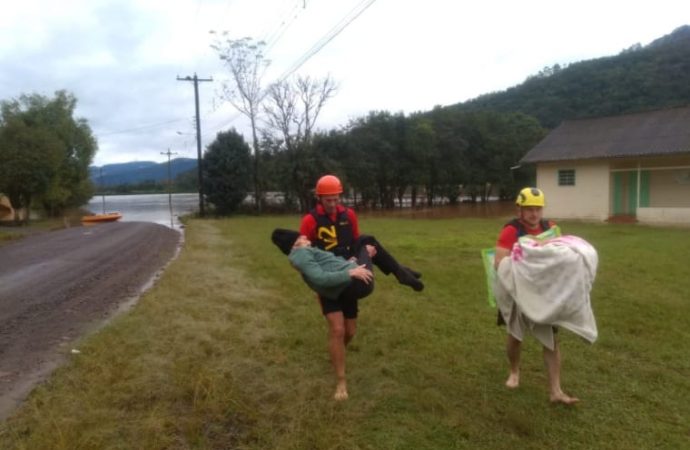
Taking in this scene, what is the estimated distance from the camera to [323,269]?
4.41 m

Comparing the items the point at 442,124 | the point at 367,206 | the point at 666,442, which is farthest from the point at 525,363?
the point at 442,124

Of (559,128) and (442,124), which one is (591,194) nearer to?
(559,128)

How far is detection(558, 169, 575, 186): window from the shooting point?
86.4 feet

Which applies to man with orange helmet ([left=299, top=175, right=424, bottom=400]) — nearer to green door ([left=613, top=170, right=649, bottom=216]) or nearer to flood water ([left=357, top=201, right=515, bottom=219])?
green door ([left=613, top=170, right=649, bottom=216])

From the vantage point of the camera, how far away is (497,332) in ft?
21.1

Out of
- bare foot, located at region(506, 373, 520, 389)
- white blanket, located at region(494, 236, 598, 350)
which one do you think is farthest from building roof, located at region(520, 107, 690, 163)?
white blanket, located at region(494, 236, 598, 350)

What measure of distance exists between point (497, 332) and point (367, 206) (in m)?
36.5

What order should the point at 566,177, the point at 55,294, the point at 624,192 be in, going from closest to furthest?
1. the point at 55,294
2. the point at 624,192
3. the point at 566,177

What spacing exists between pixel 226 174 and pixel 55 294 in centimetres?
3110

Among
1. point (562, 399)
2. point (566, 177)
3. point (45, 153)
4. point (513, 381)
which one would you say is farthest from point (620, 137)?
point (45, 153)

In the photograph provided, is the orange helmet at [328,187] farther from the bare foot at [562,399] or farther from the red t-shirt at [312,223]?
the bare foot at [562,399]

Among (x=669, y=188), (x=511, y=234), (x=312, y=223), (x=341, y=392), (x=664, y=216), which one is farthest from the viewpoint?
(x=669, y=188)

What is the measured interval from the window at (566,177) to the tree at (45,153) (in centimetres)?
2739

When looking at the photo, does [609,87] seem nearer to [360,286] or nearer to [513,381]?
[513,381]
